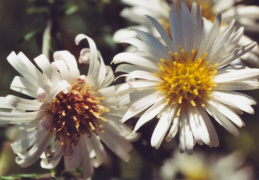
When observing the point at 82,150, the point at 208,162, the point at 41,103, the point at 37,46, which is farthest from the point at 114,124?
the point at 208,162

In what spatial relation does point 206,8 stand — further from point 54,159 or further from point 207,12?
point 54,159

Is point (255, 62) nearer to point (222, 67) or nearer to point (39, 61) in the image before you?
point (222, 67)

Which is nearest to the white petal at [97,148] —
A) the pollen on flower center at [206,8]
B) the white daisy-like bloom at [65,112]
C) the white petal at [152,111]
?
the white daisy-like bloom at [65,112]

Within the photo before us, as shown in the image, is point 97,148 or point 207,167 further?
point 207,167

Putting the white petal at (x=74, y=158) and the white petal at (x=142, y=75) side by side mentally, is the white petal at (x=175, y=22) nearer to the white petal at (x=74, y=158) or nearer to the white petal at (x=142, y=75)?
the white petal at (x=142, y=75)

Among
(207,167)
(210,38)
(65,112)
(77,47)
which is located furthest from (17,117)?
(207,167)

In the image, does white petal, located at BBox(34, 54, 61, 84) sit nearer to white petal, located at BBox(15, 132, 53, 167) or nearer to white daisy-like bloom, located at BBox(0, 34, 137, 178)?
white daisy-like bloom, located at BBox(0, 34, 137, 178)

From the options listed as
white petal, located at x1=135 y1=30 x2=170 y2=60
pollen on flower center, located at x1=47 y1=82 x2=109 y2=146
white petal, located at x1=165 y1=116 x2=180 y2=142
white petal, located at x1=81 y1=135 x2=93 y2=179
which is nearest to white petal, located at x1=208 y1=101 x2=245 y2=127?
white petal, located at x1=165 y1=116 x2=180 y2=142
